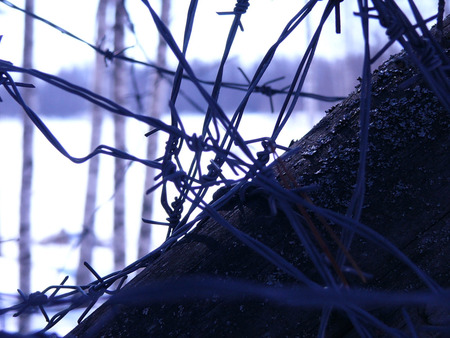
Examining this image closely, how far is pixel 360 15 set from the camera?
0.39 metres

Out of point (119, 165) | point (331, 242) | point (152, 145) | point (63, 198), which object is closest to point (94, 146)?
point (119, 165)

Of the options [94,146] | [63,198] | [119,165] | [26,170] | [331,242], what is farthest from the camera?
[63,198]

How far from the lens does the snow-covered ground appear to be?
19.4ft

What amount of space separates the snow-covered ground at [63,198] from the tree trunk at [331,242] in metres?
3.99

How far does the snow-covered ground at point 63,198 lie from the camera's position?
591 centimetres

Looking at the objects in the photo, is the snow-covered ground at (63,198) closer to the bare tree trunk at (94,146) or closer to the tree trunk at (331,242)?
the bare tree trunk at (94,146)

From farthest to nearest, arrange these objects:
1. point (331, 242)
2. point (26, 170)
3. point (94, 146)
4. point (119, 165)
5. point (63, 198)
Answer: point (63, 198)
point (94, 146)
point (119, 165)
point (26, 170)
point (331, 242)

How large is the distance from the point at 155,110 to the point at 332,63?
9.39 m

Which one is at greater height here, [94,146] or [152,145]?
[94,146]

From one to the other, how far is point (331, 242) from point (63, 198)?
949 centimetres

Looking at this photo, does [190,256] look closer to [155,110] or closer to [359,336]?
[359,336]

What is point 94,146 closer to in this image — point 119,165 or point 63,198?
point 119,165

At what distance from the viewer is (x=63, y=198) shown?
9.44 metres

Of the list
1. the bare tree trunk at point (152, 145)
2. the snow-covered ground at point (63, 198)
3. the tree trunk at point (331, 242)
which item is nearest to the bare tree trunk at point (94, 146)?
the snow-covered ground at point (63, 198)
